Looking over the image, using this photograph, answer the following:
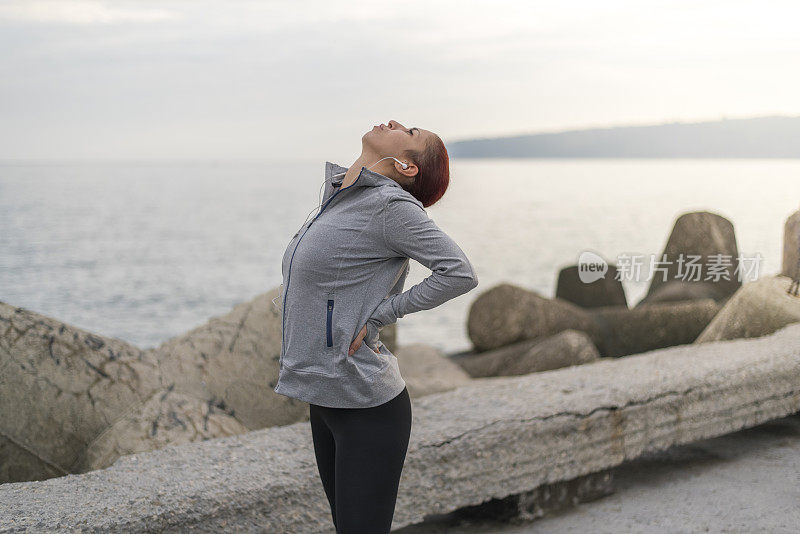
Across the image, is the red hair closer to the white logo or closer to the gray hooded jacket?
the gray hooded jacket

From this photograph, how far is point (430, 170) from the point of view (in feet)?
6.88

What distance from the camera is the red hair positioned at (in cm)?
209

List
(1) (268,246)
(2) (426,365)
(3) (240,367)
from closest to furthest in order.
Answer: (3) (240,367) < (2) (426,365) < (1) (268,246)

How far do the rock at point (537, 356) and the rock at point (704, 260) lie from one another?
138 centimetres

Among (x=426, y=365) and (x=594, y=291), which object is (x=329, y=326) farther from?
(x=594, y=291)

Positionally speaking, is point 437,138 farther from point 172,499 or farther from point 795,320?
point 795,320

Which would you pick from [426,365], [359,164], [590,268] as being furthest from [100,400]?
[590,268]

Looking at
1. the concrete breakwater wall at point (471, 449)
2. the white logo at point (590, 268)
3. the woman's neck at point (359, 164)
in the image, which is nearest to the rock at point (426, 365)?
the white logo at point (590, 268)

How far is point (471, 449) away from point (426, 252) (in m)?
1.66

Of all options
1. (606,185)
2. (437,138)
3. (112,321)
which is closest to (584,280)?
(437,138)

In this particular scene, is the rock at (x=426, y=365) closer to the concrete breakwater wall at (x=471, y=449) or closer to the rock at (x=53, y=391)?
the concrete breakwater wall at (x=471, y=449)

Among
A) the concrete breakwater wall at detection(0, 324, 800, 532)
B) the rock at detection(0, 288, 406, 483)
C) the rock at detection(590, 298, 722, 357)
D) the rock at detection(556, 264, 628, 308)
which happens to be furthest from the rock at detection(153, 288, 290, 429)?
the rock at detection(556, 264, 628, 308)

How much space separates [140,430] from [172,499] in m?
0.93

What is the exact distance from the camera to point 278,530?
296cm
